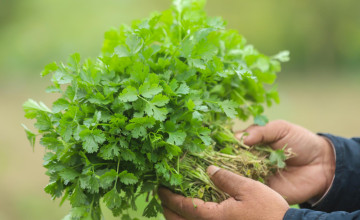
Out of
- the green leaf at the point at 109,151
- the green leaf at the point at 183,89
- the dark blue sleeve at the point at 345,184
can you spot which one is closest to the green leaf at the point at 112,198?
the green leaf at the point at 109,151

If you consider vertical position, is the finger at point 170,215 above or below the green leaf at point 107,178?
below

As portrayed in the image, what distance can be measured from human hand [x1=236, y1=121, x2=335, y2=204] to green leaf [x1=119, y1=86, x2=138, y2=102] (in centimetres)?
67

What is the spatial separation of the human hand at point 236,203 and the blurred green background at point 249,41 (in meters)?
2.32

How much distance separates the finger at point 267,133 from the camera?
139cm

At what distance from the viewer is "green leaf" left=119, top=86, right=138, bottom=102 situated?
0.99m

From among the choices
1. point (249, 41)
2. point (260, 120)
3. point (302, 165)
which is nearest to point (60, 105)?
point (260, 120)

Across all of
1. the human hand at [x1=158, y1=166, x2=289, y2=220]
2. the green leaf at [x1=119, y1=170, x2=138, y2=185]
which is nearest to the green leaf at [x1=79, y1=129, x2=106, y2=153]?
the green leaf at [x1=119, y1=170, x2=138, y2=185]

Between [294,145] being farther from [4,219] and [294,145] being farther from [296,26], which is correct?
[296,26]

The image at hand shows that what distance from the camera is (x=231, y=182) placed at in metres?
1.14

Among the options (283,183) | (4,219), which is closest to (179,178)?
(283,183)

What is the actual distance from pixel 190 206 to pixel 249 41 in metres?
4.13

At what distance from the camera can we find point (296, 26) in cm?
506

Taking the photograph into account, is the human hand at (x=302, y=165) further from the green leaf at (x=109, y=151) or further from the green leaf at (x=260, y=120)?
the green leaf at (x=109, y=151)

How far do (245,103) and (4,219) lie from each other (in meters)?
2.27
